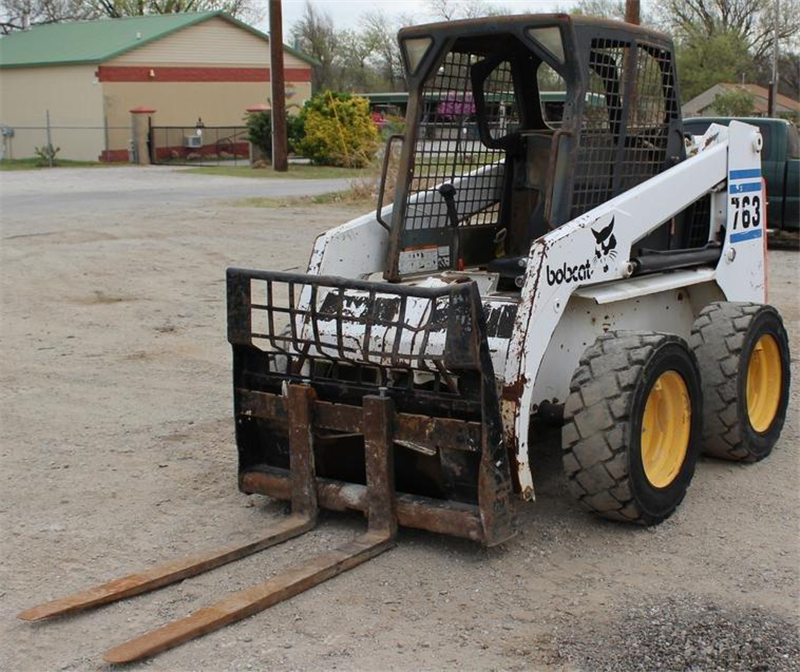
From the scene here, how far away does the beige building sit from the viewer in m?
43.2

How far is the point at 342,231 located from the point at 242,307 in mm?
920

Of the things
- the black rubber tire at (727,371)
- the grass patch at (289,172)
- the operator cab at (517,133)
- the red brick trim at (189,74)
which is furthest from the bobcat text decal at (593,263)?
the red brick trim at (189,74)

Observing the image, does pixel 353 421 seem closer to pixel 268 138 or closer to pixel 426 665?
pixel 426 665

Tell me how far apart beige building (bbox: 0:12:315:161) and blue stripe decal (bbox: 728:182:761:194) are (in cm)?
3680

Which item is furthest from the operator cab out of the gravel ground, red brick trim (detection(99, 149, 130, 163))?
red brick trim (detection(99, 149, 130, 163))

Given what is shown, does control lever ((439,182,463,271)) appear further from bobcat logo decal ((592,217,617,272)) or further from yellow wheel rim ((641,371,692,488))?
yellow wheel rim ((641,371,692,488))

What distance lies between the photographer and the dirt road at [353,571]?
434 centimetres

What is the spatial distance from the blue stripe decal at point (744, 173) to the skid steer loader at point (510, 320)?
0.09 feet

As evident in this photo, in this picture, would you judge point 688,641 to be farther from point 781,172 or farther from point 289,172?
point 289,172

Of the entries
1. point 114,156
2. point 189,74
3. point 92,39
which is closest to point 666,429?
point 114,156

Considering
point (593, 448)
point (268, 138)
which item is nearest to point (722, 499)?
point (593, 448)

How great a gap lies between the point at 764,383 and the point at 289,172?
2670 centimetres

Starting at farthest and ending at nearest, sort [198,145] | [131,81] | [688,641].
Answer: [131,81] < [198,145] < [688,641]

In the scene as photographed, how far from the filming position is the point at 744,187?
22.9 ft
